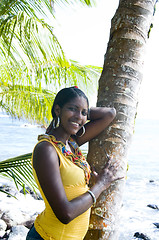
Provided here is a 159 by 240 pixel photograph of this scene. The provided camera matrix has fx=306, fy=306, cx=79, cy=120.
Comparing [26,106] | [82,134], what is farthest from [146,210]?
[82,134]

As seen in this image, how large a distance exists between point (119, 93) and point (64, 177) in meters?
0.72

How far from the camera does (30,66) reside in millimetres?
4629

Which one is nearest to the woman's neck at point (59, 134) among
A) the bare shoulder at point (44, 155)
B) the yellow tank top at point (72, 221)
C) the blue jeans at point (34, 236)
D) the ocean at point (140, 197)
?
the yellow tank top at point (72, 221)

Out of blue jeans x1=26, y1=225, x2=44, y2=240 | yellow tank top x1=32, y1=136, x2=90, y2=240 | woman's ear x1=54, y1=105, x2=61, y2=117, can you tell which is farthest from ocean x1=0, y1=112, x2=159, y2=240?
blue jeans x1=26, y1=225, x2=44, y2=240

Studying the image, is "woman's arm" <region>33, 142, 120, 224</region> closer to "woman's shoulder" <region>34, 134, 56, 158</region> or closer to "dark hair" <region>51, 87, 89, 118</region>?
"woman's shoulder" <region>34, 134, 56, 158</region>

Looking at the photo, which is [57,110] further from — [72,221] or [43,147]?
[72,221]

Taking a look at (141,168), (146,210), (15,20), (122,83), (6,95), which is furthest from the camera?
(141,168)

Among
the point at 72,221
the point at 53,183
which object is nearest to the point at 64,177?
the point at 53,183

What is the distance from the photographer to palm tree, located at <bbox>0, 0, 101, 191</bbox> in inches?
167

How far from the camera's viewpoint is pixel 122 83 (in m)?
2.11

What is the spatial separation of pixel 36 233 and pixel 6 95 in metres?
3.74

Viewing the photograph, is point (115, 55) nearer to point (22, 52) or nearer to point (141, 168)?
point (22, 52)

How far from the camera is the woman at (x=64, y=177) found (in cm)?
162

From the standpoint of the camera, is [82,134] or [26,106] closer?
[82,134]
